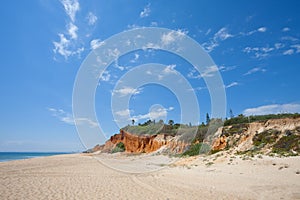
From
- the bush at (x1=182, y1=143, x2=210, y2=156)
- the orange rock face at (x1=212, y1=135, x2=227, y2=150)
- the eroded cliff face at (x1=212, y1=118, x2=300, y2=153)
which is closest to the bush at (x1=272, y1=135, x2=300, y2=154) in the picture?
the eroded cliff face at (x1=212, y1=118, x2=300, y2=153)

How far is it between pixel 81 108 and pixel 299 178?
37.9ft

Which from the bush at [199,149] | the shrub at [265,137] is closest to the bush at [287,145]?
the shrub at [265,137]

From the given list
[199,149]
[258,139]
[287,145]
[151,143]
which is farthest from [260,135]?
[151,143]

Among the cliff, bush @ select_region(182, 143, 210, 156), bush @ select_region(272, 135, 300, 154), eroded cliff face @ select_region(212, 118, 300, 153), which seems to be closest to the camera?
bush @ select_region(272, 135, 300, 154)

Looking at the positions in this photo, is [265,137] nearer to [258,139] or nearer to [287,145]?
[258,139]

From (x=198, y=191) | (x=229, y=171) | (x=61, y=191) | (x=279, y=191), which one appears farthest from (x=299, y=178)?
(x=61, y=191)

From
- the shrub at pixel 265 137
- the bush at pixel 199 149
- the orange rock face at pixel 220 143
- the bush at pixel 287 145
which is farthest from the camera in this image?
the bush at pixel 199 149

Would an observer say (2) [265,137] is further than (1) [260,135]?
No

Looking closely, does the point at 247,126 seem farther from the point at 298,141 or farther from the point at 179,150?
the point at 179,150

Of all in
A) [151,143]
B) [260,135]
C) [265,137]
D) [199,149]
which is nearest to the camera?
[265,137]

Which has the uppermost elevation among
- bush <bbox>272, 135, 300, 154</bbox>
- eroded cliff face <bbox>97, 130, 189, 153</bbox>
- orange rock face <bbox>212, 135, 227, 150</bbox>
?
eroded cliff face <bbox>97, 130, 189, 153</bbox>

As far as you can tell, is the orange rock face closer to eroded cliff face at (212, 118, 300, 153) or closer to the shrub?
eroded cliff face at (212, 118, 300, 153)

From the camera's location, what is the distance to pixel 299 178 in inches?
333

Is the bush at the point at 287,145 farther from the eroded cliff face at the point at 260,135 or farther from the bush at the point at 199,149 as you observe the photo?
the bush at the point at 199,149
